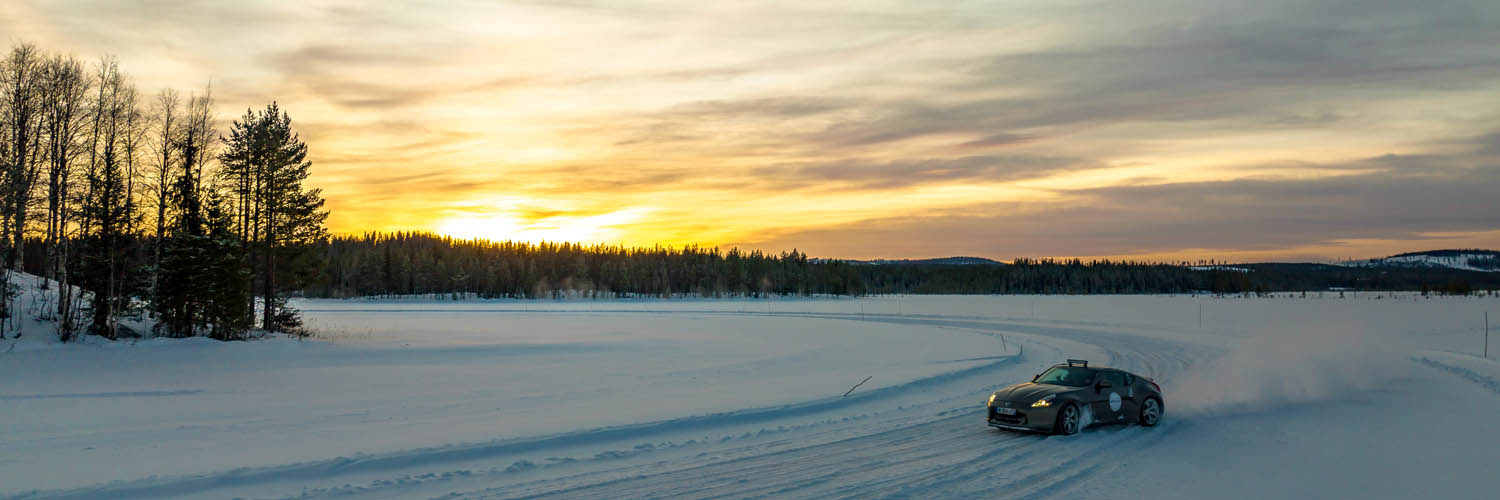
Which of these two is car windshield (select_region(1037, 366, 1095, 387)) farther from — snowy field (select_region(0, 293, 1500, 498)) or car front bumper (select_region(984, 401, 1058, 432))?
car front bumper (select_region(984, 401, 1058, 432))

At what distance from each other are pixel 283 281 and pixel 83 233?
1021cm

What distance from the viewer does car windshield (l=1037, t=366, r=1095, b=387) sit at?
51.4ft

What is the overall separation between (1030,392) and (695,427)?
6130 mm

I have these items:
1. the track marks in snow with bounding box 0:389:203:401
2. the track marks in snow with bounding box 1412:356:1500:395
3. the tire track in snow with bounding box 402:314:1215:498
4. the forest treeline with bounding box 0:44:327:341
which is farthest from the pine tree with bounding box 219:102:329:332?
the track marks in snow with bounding box 1412:356:1500:395

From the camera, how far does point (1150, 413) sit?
52.2ft

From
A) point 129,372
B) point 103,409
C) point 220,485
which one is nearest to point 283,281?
point 129,372

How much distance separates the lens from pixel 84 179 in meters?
32.0

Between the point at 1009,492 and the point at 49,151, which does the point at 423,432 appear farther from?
the point at 49,151

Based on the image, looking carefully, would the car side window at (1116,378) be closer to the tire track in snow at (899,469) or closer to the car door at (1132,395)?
the car door at (1132,395)

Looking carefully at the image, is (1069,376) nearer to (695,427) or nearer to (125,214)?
(695,427)

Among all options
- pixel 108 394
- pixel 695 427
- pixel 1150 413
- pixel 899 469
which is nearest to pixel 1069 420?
pixel 1150 413

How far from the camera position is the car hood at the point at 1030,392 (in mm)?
14712

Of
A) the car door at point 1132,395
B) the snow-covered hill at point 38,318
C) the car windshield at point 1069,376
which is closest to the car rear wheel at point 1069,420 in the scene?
the car windshield at point 1069,376

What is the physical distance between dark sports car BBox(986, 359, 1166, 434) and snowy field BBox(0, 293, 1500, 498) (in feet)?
0.96
